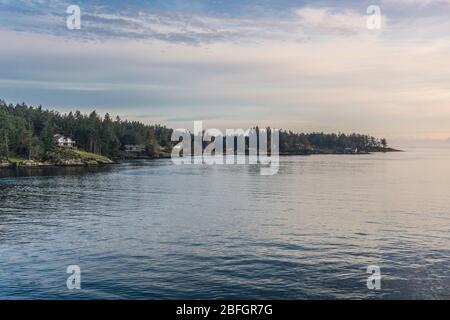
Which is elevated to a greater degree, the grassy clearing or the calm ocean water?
the grassy clearing

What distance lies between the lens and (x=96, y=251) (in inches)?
1607

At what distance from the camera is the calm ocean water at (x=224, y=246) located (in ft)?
100

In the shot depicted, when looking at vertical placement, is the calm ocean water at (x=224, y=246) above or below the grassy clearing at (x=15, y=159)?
below

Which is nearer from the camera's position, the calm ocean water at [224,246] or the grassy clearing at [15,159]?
the calm ocean water at [224,246]

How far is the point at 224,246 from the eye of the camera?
42.1m

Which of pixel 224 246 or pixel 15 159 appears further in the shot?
pixel 15 159

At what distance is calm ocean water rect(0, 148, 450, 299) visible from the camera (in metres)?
30.5

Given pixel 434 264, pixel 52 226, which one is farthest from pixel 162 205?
pixel 434 264

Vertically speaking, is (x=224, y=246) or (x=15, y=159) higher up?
(x=15, y=159)
